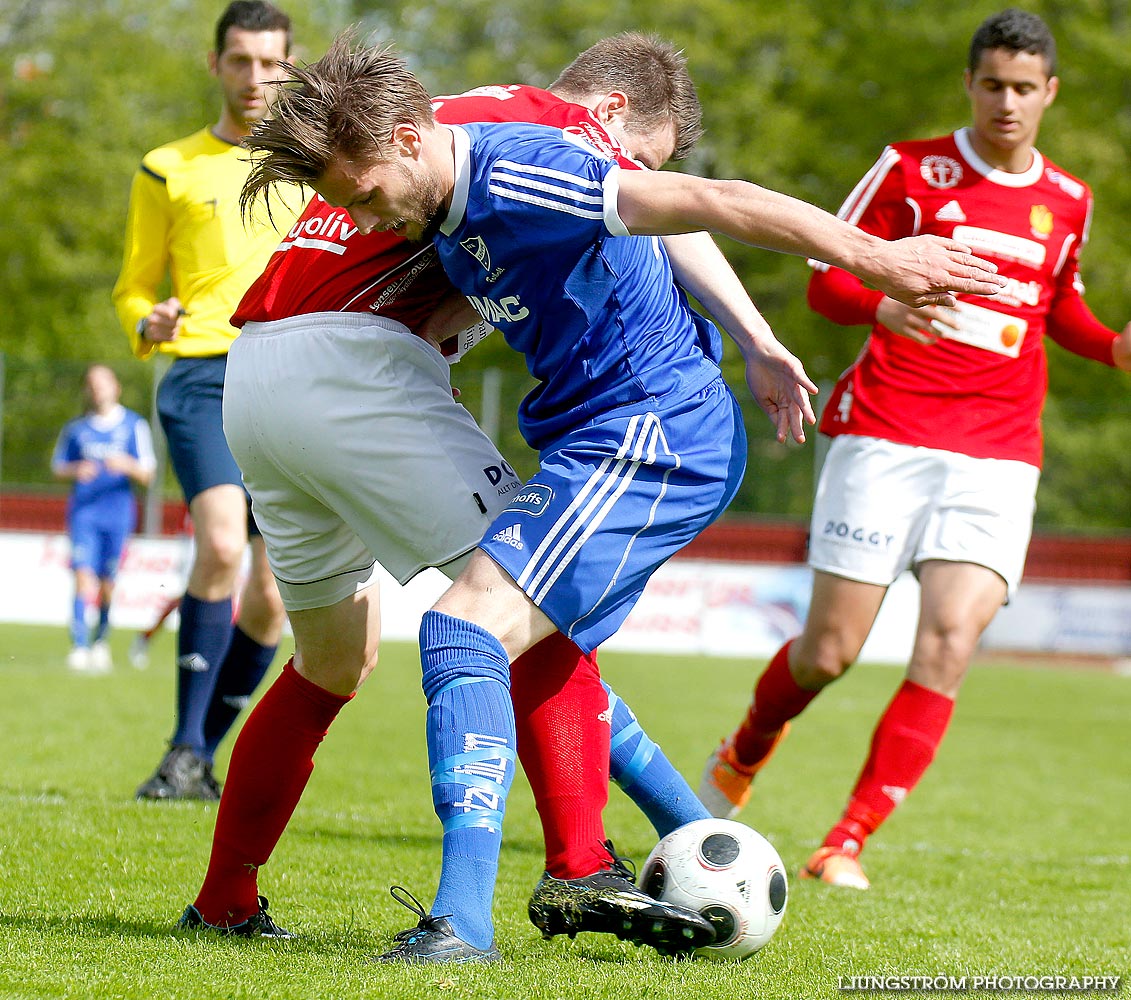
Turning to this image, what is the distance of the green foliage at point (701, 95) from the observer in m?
30.0

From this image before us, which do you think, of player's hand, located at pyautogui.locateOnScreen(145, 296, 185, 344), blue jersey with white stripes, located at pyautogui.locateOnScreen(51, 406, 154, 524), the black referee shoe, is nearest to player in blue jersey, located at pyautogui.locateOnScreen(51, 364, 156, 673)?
blue jersey with white stripes, located at pyautogui.locateOnScreen(51, 406, 154, 524)

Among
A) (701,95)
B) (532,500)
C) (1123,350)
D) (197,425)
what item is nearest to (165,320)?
(197,425)

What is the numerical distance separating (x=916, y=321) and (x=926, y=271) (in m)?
0.88

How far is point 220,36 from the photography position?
5.70 metres

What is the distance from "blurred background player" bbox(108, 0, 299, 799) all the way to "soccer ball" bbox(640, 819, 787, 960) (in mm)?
2372

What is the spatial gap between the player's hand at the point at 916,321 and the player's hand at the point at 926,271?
244 mm

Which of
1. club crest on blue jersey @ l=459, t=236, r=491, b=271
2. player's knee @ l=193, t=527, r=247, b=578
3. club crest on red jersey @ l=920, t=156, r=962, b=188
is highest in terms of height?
club crest on red jersey @ l=920, t=156, r=962, b=188

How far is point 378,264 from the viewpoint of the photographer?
3404 mm

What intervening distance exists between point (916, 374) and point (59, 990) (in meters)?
3.61

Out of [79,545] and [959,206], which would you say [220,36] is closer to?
[959,206]

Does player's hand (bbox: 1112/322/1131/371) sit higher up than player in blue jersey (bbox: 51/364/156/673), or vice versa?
player's hand (bbox: 1112/322/1131/371)

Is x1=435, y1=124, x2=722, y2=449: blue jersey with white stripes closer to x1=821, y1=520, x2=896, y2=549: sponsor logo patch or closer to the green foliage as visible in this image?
x1=821, y1=520, x2=896, y2=549: sponsor logo patch

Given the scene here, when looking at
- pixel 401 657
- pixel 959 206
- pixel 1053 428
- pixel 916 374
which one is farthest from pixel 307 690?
pixel 1053 428

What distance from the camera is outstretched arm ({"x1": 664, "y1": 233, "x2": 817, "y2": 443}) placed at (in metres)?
3.44
